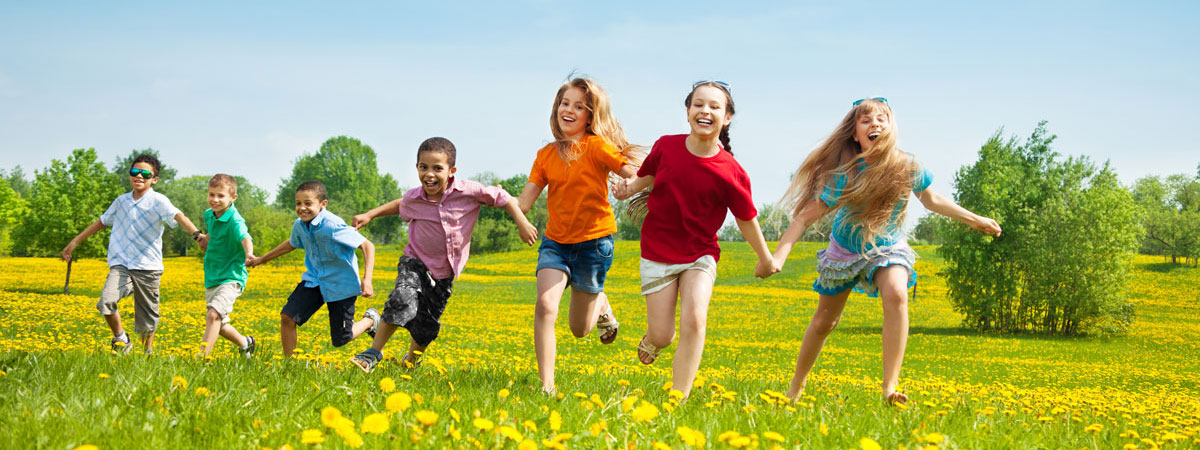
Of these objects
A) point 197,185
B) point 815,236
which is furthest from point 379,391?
point 197,185

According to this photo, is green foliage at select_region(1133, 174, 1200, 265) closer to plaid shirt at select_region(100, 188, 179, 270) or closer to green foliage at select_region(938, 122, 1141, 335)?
green foliage at select_region(938, 122, 1141, 335)

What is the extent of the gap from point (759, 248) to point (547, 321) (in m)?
1.36

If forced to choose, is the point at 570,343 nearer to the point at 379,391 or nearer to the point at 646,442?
the point at 379,391

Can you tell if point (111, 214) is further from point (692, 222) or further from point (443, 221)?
point (692, 222)

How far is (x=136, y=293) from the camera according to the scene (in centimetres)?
747

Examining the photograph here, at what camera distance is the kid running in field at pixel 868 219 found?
493 cm

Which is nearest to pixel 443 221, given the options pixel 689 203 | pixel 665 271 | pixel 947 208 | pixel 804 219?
pixel 665 271

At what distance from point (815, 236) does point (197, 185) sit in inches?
4844

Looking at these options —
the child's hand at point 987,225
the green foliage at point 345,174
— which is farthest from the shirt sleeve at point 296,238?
the green foliage at point 345,174

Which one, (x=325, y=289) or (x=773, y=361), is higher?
(x=325, y=289)

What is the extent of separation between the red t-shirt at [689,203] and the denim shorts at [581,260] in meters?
0.57

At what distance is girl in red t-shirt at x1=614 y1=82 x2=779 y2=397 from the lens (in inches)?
179

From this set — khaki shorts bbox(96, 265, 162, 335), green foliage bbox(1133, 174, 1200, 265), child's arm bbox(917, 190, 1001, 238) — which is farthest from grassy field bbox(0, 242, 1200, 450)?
green foliage bbox(1133, 174, 1200, 265)

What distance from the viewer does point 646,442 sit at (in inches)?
117
